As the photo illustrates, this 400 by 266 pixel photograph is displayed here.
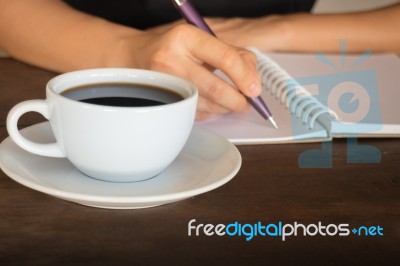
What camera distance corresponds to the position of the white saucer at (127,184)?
547 mm

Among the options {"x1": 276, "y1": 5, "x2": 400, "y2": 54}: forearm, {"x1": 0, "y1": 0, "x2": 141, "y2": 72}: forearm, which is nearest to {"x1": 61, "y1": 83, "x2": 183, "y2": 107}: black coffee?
{"x1": 0, "y1": 0, "x2": 141, "y2": 72}: forearm

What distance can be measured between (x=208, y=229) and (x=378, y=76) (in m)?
0.53

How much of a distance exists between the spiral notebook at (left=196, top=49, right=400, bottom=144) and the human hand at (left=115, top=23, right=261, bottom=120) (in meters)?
0.03

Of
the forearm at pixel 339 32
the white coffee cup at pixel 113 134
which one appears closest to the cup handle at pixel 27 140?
the white coffee cup at pixel 113 134

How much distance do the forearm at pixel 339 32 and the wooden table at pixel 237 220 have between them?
0.47 meters

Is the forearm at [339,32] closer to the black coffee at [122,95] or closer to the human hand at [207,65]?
the human hand at [207,65]

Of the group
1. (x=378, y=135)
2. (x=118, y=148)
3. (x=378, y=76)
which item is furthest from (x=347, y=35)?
(x=118, y=148)

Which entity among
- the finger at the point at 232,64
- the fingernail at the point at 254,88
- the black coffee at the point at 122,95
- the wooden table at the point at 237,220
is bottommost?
the wooden table at the point at 237,220

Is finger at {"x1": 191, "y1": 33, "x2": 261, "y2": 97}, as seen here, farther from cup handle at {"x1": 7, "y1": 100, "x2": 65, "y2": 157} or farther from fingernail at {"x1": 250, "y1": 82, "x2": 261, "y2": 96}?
cup handle at {"x1": 7, "y1": 100, "x2": 65, "y2": 157}

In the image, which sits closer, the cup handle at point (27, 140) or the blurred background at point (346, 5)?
the cup handle at point (27, 140)

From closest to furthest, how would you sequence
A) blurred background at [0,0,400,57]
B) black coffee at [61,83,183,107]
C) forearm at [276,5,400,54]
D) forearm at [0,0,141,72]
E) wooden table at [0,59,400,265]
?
wooden table at [0,59,400,265]
black coffee at [61,83,183,107]
forearm at [0,0,141,72]
forearm at [276,5,400,54]
blurred background at [0,0,400,57]

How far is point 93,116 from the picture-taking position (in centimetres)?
56

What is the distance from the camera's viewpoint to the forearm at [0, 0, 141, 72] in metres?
1.02

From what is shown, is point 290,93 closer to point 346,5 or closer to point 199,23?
point 199,23
